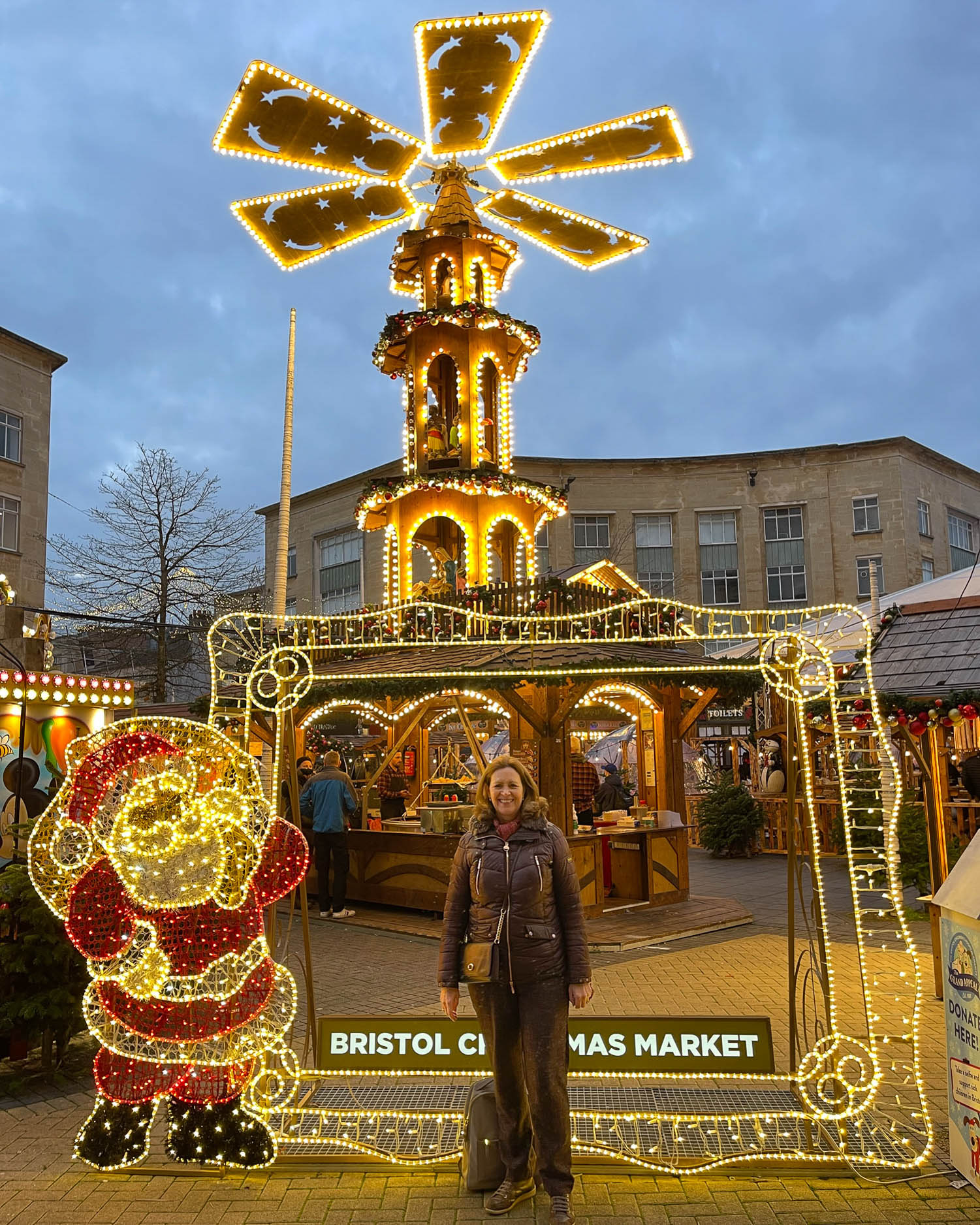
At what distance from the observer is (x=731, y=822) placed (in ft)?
61.5

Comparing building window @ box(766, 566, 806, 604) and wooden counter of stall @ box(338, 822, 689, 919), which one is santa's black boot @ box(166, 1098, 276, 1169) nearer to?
wooden counter of stall @ box(338, 822, 689, 919)

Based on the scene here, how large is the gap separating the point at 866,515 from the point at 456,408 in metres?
26.0

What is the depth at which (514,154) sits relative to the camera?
47.9 ft

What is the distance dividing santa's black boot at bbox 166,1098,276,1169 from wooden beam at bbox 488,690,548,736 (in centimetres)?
609

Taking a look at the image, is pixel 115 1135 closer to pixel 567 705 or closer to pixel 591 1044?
pixel 591 1044

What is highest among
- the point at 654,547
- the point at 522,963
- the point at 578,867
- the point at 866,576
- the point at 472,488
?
the point at 654,547

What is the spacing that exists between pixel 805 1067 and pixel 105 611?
76.1ft

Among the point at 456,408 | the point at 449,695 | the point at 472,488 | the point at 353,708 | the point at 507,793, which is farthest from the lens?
the point at 456,408

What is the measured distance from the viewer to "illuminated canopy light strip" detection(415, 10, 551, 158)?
1266 cm

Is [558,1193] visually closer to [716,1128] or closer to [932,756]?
[716,1128]

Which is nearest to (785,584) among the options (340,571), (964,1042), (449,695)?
(340,571)

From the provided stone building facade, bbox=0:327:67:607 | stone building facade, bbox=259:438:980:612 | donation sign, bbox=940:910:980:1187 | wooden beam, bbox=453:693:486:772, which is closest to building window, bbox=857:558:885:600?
stone building facade, bbox=259:438:980:612

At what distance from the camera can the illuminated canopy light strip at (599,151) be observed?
13578mm

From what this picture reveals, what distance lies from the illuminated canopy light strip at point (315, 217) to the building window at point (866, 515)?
2629cm
